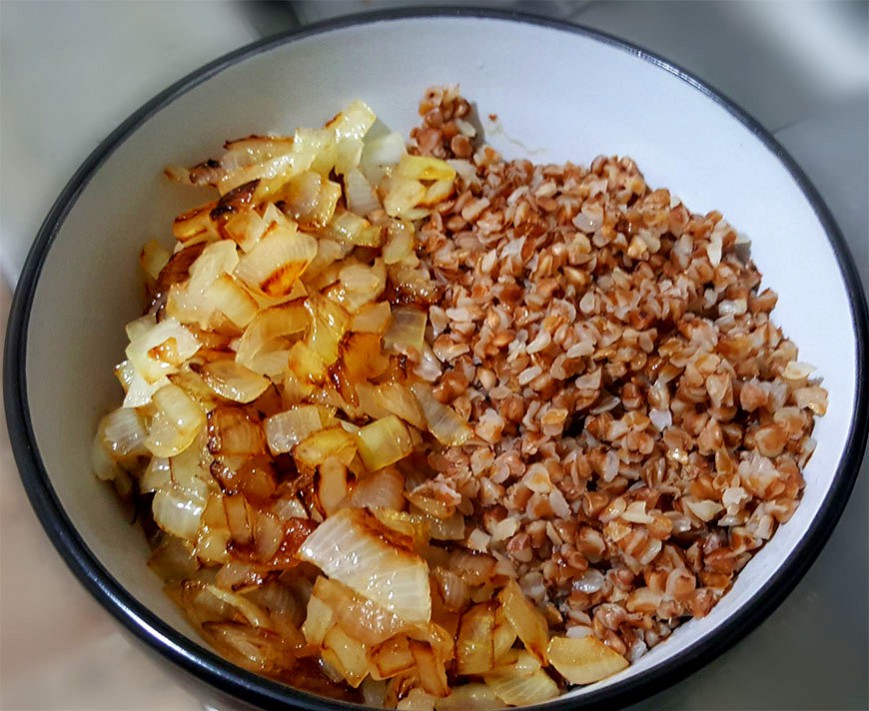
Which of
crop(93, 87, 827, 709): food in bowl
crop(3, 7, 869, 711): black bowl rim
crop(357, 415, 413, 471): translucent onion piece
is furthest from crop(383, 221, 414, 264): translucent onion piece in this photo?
crop(3, 7, 869, 711): black bowl rim

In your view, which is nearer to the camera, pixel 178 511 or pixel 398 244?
pixel 178 511

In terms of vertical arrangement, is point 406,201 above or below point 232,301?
above

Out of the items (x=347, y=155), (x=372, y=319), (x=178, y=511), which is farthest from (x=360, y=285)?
(x=178, y=511)

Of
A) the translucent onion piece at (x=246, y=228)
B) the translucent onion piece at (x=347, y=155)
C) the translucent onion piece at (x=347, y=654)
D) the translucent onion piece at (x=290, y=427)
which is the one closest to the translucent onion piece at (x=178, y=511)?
the translucent onion piece at (x=290, y=427)

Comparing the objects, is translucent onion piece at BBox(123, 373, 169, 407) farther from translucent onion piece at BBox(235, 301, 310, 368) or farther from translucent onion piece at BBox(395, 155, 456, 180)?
translucent onion piece at BBox(395, 155, 456, 180)

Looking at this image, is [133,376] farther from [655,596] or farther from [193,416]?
[655,596]

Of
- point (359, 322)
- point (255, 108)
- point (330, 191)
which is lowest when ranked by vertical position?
point (359, 322)

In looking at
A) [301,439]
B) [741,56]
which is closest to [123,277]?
[301,439]

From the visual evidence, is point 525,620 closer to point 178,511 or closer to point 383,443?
point 383,443
